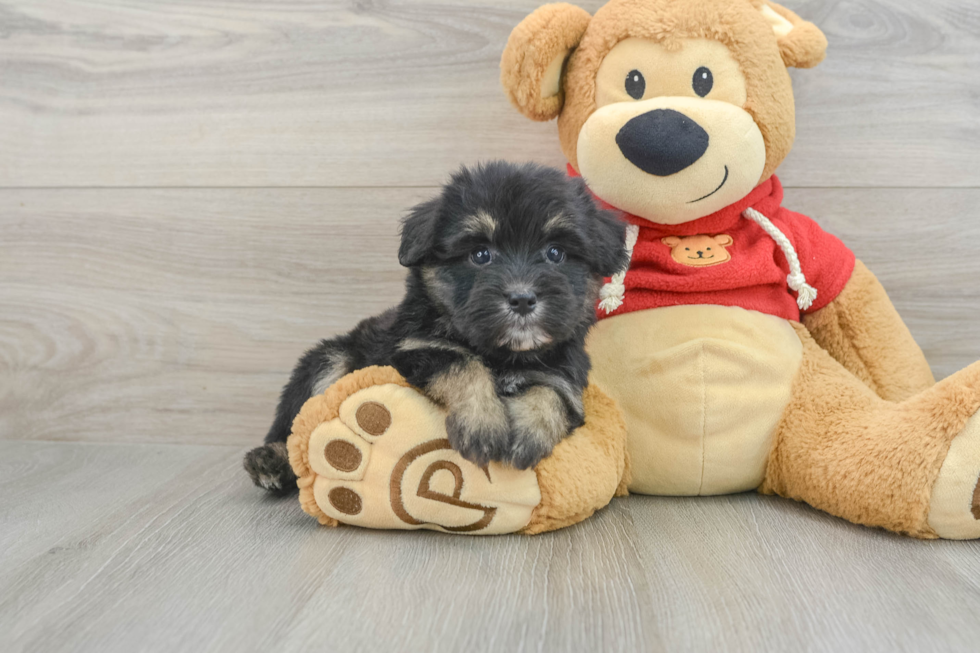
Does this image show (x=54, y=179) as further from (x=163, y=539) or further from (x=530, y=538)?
(x=530, y=538)

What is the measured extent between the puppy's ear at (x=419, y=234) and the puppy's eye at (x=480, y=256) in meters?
0.10

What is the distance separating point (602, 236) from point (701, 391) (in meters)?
0.49

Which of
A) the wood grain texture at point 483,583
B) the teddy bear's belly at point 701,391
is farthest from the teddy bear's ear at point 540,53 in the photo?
the wood grain texture at point 483,583

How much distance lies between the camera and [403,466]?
5.22 feet

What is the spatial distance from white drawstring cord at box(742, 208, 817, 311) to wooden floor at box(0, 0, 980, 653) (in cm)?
54

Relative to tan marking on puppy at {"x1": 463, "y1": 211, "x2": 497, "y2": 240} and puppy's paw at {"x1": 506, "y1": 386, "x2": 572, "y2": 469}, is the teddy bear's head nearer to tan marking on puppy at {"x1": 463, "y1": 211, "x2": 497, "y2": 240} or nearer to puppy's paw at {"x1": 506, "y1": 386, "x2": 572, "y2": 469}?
tan marking on puppy at {"x1": 463, "y1": 211, "x2": 497, "y2": 240}

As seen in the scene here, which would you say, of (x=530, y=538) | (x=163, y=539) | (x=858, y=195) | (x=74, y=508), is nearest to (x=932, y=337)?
(x=858, y=195)

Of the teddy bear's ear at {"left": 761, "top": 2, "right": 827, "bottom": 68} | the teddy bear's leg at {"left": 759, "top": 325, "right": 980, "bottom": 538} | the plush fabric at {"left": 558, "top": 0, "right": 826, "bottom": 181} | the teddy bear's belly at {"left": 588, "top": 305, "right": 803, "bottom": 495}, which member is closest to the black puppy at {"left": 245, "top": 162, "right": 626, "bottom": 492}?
the teddy bear's belly at {"left": 588, "top": 305, "right": 803, "bottom": 495}

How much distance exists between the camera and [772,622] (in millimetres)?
1253

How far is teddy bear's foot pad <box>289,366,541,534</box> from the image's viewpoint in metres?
1.59

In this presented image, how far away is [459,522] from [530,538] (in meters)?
0.17

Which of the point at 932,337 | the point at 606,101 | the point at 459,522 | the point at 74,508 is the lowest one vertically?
the point at 74,508

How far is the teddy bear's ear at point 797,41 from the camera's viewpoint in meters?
1.89

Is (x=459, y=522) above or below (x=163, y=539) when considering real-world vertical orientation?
above
